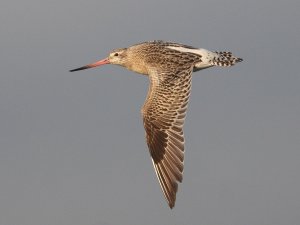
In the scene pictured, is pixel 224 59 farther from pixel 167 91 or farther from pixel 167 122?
pixel 167 122

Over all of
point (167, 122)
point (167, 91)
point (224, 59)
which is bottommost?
point (167, 122)

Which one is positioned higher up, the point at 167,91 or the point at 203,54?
the point at 203,54

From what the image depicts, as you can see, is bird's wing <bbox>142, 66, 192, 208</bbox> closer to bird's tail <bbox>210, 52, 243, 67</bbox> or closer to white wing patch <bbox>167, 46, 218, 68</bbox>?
white wing patch <bbox>167, 46, 218, 68</bbox>

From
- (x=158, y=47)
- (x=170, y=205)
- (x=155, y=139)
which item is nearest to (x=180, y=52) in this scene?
(x=158, y=47)

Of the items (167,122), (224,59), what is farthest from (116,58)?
(167,122)

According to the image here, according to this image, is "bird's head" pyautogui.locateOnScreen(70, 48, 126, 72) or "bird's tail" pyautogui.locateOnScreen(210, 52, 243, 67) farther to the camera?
"bird's head" pyautogui.locateOnScreen(70, 48, 126, 72)

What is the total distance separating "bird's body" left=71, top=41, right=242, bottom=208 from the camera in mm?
31328

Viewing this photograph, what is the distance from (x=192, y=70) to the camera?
33625mm

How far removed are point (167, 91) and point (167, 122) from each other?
1111mm

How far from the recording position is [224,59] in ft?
112

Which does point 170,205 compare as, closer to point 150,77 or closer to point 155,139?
point 155,139

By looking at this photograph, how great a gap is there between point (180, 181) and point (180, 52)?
5016 millimetres

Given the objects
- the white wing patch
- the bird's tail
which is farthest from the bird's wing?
the bird's tail

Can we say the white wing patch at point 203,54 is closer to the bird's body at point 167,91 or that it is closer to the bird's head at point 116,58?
the bird's body at point 167,91
